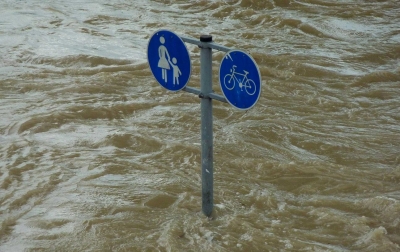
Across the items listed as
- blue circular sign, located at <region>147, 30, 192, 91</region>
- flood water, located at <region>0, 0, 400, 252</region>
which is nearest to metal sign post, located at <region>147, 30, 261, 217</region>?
blue circular sign, located at <region>147, 30, 192, 91</region>

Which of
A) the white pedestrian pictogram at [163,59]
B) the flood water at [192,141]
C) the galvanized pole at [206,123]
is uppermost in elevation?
the white pedestrian pictogram at [163,59]

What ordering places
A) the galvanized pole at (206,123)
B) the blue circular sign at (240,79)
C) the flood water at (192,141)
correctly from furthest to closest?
1. the flood water at (192,141)
2. the galvanized pole at (206,123)
3. the blue circular sign at (240,79)

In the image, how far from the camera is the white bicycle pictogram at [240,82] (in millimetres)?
3668

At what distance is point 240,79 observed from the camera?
3.71 metres

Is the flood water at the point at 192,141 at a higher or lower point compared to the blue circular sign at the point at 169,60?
lower

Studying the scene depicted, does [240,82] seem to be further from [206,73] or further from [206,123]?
[206,123]

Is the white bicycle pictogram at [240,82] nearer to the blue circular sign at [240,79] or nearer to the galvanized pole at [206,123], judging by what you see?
the blue circular sign at [240,79]

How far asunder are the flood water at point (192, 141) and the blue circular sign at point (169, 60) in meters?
1.01

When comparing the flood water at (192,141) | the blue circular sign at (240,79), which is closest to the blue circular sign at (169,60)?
the blue circular sign at (240,79)

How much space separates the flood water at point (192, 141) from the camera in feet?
14.4

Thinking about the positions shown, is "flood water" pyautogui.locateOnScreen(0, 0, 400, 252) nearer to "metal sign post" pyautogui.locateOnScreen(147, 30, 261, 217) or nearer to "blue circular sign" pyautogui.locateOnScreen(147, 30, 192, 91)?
"metal sign post" pyautogui.locateOnScreen(147, 30, 261, 217)

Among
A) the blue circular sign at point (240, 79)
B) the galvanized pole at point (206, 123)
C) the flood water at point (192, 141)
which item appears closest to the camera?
the blue circular sign at point (240, 79)

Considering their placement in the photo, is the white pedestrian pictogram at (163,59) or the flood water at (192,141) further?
the flood water at (192,141)

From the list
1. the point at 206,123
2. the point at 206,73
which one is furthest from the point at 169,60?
the point at 206,123
